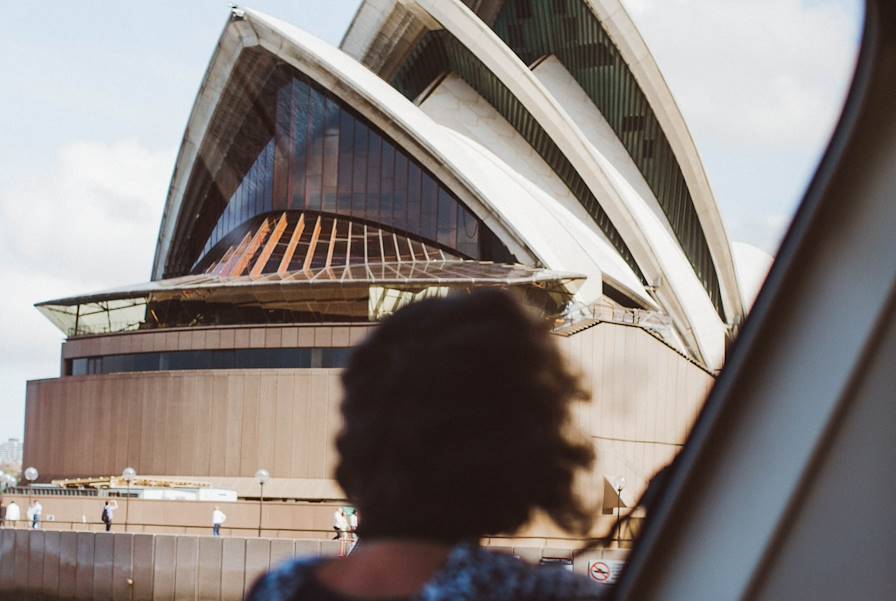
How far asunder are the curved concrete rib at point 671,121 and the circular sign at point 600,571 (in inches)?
843

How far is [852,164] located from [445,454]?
1.25 m

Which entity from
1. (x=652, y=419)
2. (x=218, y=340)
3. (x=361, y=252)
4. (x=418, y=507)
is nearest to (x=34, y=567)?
(x=218, y=340)

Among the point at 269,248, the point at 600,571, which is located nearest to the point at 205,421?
the point at 269,248

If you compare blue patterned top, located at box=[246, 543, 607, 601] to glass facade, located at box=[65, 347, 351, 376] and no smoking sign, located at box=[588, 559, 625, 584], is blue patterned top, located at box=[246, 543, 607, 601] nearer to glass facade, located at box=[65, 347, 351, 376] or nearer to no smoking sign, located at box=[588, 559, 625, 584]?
no smoking sign, located at box=[588, 559, 625, 584]

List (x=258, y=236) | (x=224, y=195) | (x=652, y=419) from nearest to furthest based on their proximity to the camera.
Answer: (x=652, y=419) < (x=258, y=236) < (x=224, y=195)

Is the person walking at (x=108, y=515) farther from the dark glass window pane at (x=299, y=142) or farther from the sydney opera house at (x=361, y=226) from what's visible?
the dark glass window pane at (x=299, y=142)

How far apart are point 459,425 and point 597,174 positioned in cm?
2144

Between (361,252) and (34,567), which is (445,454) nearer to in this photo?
(34,567)

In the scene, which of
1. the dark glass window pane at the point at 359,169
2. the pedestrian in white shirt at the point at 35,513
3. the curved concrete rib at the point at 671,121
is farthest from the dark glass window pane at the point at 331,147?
the pedestrian in white shirt at the point at 35,513

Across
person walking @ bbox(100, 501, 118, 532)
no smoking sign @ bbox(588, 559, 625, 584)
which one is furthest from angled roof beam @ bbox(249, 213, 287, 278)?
no smoking sign @ bbox(588, 559, 625, 584)

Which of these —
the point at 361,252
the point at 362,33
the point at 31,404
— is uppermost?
the point at 362,33

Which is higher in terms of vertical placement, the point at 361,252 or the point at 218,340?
A: the point at 361,252

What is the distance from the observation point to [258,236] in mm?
20797

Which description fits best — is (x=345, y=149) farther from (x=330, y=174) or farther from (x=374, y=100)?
(x=374, y=100)
